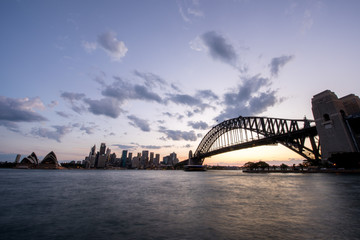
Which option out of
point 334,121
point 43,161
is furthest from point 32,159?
point 334,121

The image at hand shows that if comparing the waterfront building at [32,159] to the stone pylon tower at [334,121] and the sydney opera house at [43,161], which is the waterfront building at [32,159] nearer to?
the sydney opera house at [43,161]

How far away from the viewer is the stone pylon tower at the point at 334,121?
130ft

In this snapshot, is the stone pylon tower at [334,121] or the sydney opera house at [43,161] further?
the sydney opera house at [43,161]

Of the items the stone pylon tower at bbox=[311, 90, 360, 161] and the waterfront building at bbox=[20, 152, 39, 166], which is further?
the waterfront building at bbox=[20, 152, 39, 166]

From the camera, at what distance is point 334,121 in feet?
137

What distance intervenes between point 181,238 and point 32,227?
612 cm

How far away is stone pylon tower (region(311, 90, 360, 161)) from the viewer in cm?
3953

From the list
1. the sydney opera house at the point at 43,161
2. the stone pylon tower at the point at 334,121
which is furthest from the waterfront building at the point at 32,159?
the stone pylon tower at the point at 334,121

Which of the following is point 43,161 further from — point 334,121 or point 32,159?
point 334,121

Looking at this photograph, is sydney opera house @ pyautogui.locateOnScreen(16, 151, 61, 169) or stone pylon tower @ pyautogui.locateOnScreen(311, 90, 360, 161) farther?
sydney opera house @ pyautogui.locateOnScreen(16, 151, 61, 169)

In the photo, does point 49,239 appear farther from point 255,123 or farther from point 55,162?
point 55,162

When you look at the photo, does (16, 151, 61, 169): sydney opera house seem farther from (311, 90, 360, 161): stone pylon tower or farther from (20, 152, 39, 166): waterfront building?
(311, 90, 360, 161): stone pylon tower

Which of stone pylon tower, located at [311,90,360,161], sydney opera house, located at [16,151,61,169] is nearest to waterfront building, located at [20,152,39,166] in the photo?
sydney opera house, located at [16,151,61,169]

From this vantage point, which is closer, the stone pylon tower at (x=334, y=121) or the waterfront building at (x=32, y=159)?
the stone pylon tower at (x=334, y=121)
